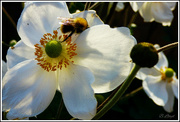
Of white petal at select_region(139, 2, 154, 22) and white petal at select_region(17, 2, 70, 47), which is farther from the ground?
white petal at select_region(17, 2, 70, 47)

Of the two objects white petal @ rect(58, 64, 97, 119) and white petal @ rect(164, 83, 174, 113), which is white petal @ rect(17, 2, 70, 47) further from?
white petal @ rect(164, 83, 174, 113)

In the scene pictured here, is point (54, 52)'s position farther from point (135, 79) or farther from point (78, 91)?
point (135, 79)

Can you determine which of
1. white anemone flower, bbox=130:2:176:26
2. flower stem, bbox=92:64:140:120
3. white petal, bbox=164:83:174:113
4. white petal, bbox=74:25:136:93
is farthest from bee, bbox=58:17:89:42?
white petal, bbox=164:83:174:113

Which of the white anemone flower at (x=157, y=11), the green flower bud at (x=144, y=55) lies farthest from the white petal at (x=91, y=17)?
the white anemone flower at (x=157, y=11)

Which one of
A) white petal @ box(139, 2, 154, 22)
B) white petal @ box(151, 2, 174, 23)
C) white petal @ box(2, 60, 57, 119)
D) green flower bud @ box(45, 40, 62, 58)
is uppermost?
green flower bud @ box(45, 40, 62, 58)

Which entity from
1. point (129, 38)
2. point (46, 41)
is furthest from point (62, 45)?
point (129, 38)

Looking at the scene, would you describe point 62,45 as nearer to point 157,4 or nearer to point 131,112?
point 157,4

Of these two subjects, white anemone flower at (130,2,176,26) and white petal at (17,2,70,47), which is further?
white anemone flower at (130,2,176,26)

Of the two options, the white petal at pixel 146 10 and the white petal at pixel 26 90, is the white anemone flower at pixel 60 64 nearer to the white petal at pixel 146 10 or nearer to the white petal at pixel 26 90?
the white petal at pixel 26 90
